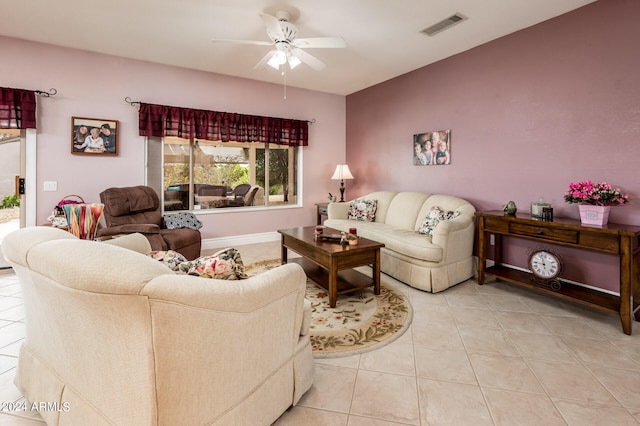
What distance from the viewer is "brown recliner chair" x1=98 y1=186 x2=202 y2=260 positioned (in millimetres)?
3340

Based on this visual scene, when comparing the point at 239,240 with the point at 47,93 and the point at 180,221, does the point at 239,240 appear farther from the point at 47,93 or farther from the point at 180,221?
the point at 47,93

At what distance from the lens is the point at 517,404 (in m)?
1.66

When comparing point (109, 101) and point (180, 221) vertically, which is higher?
point (109, 101)

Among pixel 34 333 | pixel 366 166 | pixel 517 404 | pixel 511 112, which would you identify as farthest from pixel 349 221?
pixel 34 333

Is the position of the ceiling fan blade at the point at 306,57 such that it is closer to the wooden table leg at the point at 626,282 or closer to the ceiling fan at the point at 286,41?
the ceiling fan at the point at 286,41

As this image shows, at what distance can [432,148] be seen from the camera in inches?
175

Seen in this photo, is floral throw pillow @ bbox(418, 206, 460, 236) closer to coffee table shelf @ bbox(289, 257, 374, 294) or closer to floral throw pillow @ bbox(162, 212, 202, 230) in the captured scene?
coffee table shelf @ bbox(289, 257, 374, 294)

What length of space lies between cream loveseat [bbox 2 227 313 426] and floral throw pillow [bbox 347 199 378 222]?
3351mm

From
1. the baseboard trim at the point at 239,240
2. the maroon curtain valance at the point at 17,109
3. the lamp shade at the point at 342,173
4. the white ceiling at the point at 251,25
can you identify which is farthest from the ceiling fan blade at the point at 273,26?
the baseboard trim at the point at 239,240

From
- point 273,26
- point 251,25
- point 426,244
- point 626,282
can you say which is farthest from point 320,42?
point 626,282

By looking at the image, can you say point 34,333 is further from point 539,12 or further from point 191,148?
point 539,12

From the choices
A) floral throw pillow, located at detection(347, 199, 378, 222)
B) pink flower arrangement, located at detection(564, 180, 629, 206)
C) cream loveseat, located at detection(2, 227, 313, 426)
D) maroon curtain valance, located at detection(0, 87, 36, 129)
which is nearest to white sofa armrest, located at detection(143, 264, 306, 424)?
cream loveseat, located at detection(2, 227, 313, 426)

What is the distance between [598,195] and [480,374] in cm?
181

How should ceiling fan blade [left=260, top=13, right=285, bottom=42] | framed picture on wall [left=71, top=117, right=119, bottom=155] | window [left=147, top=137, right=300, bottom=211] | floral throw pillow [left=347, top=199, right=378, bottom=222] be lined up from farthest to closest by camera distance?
floral throw pillow [left=347, top=199, right=378, bottom=222]
window [left=147, top=137, right=300, bottom=211]
framed picture on wall [left=71, top=117, right=119, bottom=155]
ceiling fan blade [left=260, top=13, right=285, bottom=42]
